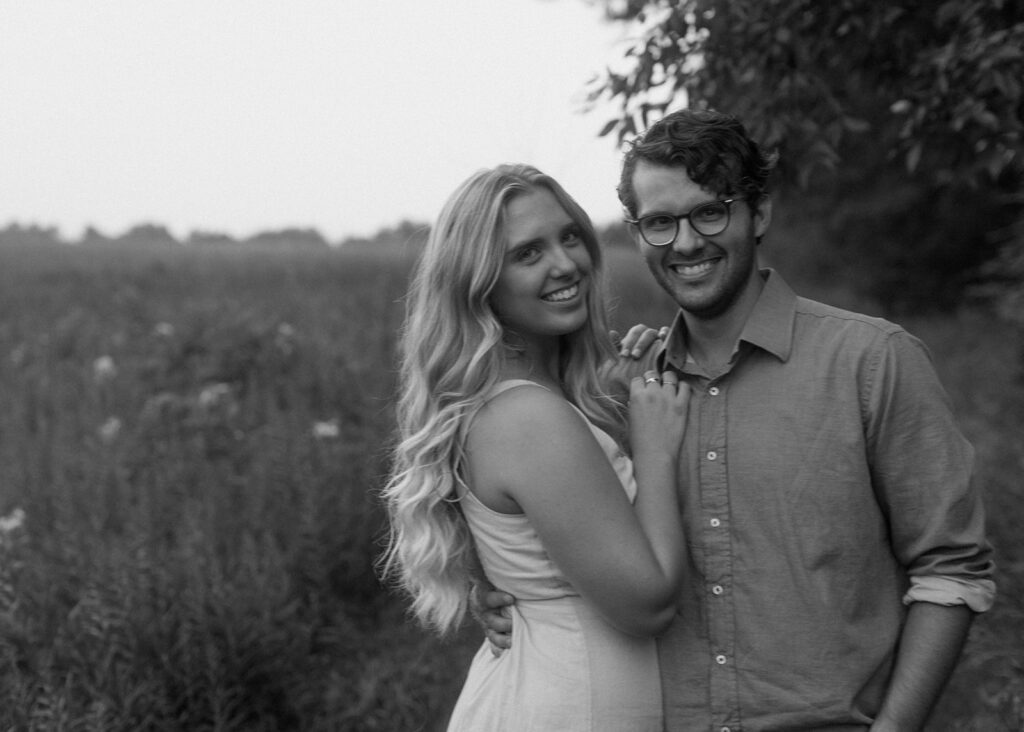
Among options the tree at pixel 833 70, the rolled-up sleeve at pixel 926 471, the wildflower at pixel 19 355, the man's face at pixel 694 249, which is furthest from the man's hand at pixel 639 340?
the wildflower at pixel 19 355

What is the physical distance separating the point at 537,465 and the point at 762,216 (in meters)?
0.76

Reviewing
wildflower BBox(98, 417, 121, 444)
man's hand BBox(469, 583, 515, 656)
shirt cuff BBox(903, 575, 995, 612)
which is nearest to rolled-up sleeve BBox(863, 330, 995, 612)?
shirt cuff BBox(903, 575, 995, 612)

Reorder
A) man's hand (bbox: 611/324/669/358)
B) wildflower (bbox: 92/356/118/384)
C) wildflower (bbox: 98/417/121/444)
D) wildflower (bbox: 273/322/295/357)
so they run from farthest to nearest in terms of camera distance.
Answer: wildflower (bbox: 273/322/295/357), wildflower (bbox: 92/356/118/384), wildflower (bbox: 98/417/121/444), man's hand (bbox: 611/324/669/358)

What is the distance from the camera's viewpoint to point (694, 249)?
234 cm

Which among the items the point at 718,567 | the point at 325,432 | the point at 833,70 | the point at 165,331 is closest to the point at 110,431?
the point at 325,432

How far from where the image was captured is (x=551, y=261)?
247cm

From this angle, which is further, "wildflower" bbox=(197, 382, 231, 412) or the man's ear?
"wildflower" bbox=(197, 382, 231, 412)

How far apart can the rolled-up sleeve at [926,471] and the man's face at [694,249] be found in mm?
358

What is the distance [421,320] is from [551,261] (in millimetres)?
334

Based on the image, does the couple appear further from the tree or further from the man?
the tree

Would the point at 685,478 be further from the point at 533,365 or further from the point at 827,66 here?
the point at 827,66

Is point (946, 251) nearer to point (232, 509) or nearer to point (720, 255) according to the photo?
point (232, 509)

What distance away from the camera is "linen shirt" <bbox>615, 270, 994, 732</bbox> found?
2.19 meters

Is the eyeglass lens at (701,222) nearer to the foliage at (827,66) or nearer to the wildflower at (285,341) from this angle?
the foliage at (827,66)
